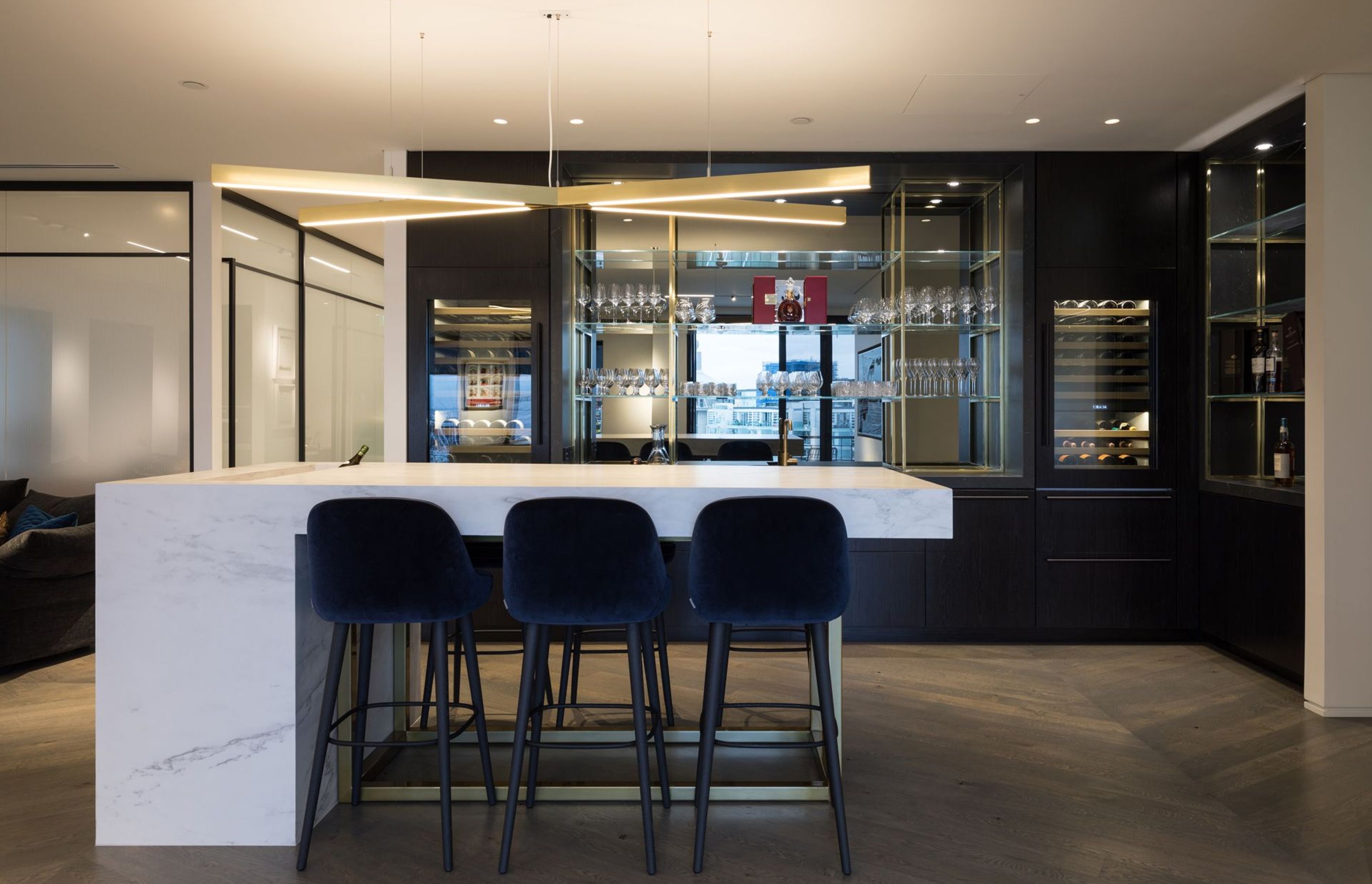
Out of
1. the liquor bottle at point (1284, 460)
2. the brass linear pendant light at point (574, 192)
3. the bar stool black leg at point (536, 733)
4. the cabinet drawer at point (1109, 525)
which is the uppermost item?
the brass linear pendant light at point (574, 192)

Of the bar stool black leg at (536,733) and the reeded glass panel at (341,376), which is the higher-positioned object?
the reeded glass panel at (341,376)

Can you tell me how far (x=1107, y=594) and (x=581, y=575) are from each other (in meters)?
3.70

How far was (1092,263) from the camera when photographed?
4945 mm

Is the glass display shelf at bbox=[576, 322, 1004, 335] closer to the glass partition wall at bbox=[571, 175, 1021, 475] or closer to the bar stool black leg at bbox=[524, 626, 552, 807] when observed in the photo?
the glass partition wall at bbox=[571, 175, 1021, 475]

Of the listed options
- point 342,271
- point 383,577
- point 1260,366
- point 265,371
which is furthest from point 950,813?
point 342,271

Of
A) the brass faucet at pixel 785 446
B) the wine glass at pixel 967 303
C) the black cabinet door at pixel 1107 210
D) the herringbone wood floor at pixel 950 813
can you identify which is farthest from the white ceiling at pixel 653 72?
the herringbone wood floor at pixel 950 813

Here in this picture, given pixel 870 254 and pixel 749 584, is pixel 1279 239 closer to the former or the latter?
pixel 870 254

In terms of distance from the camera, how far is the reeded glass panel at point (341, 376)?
7.06 meters

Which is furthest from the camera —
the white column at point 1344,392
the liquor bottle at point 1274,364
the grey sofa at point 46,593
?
the liquor bottle at point 1274,364

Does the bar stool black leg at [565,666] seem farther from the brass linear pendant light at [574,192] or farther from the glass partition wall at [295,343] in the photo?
the glass partition wall at [295,343]

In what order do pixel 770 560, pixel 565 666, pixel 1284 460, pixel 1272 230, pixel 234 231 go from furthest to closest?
pixel 234 231 < pixel 1272 230 < pixel 1284 460 < pixel 565 666 < pixel 770 560

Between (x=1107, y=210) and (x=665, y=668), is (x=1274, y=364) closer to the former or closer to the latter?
(x=1107, y=210)

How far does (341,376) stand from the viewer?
7.44 m

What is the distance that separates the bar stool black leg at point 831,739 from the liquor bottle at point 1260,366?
11.0ft
